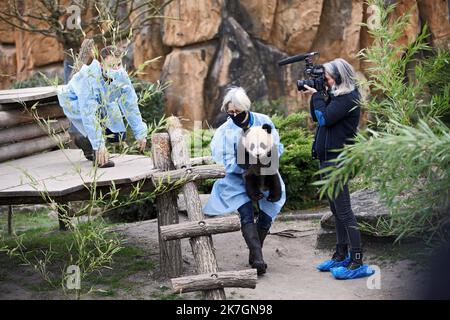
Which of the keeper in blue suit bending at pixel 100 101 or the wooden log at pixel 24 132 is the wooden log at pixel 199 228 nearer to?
the keeper in blue suit bending at pixel 100 101

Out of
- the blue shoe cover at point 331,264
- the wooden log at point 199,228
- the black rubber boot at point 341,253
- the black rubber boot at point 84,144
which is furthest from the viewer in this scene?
the black rubber boot at point 84,144

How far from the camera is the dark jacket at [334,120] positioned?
234 inches

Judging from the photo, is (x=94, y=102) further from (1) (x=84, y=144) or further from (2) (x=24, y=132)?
(2) (x=24, y=132)

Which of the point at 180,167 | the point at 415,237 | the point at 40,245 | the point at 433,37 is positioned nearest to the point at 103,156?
the point at 180,167

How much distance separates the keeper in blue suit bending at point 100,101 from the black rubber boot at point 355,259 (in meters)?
1.98

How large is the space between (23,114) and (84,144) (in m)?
1.14

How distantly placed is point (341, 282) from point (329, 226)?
4.26 ft

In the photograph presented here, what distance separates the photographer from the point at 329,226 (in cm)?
729

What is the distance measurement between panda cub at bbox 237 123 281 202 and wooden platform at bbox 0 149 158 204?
80cm

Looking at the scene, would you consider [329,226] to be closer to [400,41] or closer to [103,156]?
[103,156]

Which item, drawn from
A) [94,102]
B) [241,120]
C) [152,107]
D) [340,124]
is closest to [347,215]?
[340,124]

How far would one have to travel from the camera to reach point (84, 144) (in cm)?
710

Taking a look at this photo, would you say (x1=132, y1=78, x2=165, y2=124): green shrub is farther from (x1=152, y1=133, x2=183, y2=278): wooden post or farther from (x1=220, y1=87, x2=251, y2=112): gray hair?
(x1=220, y1=87, x2=251, y2=112): gray hair

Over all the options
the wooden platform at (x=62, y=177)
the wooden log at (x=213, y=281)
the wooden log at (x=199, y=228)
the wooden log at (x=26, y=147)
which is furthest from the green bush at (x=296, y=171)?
the wooden log at (x=213, y=281)
